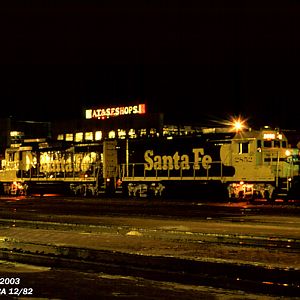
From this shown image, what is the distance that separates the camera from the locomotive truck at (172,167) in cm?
3591

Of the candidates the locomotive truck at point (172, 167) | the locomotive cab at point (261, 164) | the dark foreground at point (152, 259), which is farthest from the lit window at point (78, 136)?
the dark foreground at point (152, 259)

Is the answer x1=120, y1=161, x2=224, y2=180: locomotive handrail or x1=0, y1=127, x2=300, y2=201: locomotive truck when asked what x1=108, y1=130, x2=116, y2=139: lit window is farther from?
x1=120, y1=161, x2=224, y2=180: locomotive handrail

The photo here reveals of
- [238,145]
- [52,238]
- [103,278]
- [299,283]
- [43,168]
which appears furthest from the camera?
[43,168]

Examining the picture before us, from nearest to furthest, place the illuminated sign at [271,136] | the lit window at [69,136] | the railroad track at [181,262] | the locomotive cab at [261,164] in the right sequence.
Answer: the railroad track at [181,262] → the locomotive cab at [261,164] → the illuminated sign at [271,136] → the lit window at [69,136]

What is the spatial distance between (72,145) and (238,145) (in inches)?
550

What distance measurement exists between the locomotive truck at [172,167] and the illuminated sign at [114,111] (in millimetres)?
42732

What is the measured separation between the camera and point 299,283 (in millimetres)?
10422

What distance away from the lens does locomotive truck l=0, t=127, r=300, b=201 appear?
3591cm

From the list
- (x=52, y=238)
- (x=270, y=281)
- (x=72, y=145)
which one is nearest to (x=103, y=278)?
(x=270, y=281)

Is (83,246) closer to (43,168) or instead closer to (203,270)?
(203,270)

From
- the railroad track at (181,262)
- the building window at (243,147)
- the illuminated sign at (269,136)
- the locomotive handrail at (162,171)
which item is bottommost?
the railroad track at (181,262)

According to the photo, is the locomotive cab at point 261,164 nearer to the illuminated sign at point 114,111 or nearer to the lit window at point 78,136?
the illuminated sign at point 114,111

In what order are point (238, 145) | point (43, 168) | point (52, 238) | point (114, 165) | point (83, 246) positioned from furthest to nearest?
point (43, 168)
point (114, 165)
point (238, 145)
point (52, 238)
point (83, 246)

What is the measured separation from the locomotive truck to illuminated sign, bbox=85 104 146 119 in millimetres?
42732
